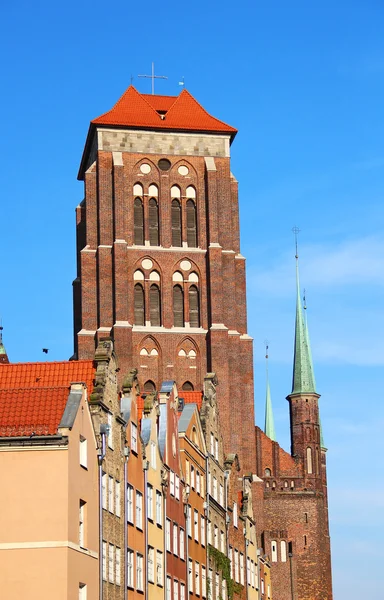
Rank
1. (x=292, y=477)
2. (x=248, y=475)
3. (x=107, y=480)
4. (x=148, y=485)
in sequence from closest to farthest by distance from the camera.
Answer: (x=107, y=480)
(x=148, y=485)
(x=248, y=475)
(x=292, y=477)

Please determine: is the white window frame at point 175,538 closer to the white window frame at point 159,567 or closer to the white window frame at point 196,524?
the white window frame at point 159,567

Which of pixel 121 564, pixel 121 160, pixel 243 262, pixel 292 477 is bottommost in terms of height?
pixel 121 564

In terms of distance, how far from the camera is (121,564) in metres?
44.5

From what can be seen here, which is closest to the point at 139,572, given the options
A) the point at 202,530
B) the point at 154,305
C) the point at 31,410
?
the point at 31,410

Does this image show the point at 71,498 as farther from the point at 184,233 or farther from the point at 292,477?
the point at 292,477

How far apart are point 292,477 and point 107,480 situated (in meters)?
66.8

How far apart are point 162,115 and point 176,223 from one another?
889 cm

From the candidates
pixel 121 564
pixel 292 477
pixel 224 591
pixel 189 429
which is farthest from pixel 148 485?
pixel 292 477

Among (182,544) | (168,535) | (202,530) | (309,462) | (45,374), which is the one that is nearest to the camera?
(45,374)

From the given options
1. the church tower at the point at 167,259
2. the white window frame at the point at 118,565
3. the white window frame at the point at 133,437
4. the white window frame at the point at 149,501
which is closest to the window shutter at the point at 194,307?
the church tower at the point at 167,259

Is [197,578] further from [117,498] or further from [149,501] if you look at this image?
[117,498]

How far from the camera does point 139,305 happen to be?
9200 centimetres

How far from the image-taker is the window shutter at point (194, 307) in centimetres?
9212

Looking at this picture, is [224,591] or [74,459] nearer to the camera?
[74,459]
